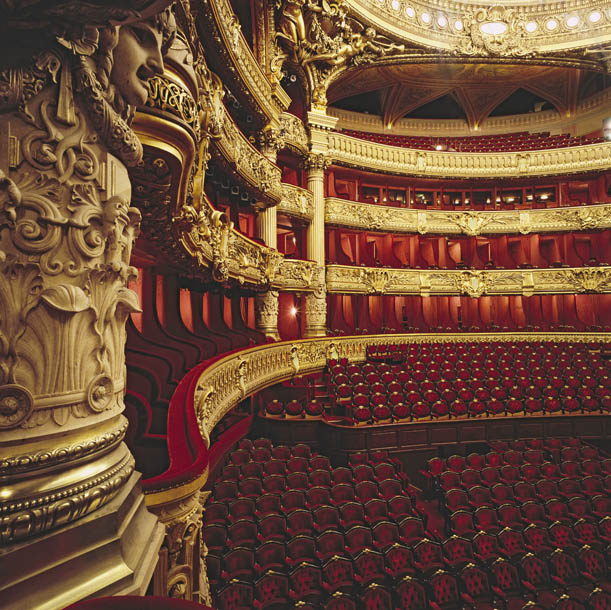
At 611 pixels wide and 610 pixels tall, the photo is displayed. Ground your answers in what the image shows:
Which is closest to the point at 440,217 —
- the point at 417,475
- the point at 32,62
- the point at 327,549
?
the point at 417,475

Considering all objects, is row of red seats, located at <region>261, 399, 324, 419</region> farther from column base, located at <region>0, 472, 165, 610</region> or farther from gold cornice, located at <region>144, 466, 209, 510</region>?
column base, located at <region>0, 472, 165, 610</region>

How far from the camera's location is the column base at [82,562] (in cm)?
86

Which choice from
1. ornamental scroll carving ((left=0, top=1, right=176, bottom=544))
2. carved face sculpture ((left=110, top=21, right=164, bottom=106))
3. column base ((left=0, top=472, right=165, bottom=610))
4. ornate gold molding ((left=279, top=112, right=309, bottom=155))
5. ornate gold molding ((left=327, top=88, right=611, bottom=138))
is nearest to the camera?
column base ((left=0, top=472, right=165, bottom=610))

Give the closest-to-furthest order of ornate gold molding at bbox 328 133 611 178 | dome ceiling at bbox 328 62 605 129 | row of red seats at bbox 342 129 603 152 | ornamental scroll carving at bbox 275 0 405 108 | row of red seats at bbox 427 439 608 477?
row of red seats at bbox 427 439 608 477, ornamental scroll carving at bbox 275 0 405 108, ornate gold molding at bbox 328 133 611 178, row of red seats at bbox 342 129 603 152, dome ceiling at bbox 328 62 605 129

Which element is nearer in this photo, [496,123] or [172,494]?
[172,494]

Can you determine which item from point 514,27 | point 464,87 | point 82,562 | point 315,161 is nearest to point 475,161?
point 464,87

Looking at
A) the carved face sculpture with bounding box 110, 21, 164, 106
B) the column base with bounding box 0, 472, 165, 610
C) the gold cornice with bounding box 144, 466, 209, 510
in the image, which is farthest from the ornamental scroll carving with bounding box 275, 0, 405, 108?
the column base with bounding box 0, 472, 165, 610

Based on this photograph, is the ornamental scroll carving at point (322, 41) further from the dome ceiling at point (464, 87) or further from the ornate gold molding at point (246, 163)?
the ornate gold molding at point (246, 163)

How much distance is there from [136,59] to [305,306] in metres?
9.84

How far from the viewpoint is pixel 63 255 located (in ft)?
3.53

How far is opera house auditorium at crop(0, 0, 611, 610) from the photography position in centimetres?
103

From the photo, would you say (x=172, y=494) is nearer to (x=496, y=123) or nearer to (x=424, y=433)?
(x=424, y=433)

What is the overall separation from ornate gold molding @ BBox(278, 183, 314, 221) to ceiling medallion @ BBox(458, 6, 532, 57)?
694cm

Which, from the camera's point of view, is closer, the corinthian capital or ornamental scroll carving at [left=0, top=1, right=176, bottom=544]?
ornamental scroll carving at [left=0, top=1, right=176, bottom=544]
